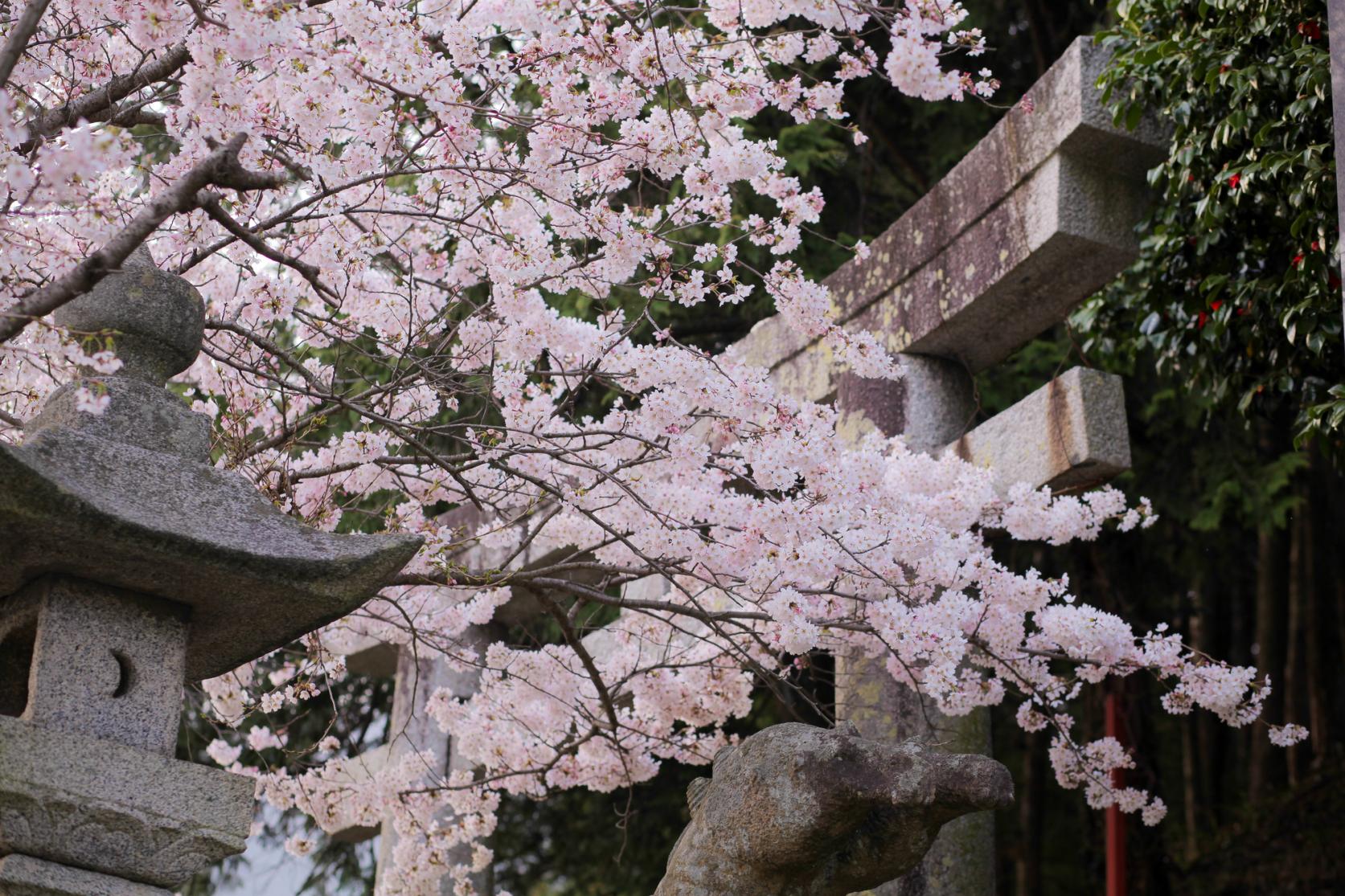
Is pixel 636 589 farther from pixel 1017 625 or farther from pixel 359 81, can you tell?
pixel 359 81

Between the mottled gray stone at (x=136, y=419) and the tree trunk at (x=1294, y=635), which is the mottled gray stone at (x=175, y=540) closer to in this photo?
the mottled gray stone at (x=136, y=419)

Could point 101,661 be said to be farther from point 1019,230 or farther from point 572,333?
point 1019,230

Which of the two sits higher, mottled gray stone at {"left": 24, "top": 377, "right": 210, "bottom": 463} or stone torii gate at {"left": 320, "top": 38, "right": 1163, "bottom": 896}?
stone torii gate at {"left": 320, "top": 38, "right": 1163, "bottom": 896}

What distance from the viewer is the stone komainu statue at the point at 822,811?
9.57 ft

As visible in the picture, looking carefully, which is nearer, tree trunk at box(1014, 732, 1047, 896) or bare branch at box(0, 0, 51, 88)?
bare branch at box(0, 0, 51, 88)

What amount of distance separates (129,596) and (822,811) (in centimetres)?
152

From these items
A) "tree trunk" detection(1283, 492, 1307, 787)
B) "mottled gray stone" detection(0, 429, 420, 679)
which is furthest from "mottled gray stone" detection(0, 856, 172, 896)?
"tree trunk" detection(1283, 492, 1307, 787)

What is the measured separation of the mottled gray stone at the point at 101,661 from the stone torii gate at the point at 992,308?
1845 millimetres

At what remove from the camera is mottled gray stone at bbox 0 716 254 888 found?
2633mm

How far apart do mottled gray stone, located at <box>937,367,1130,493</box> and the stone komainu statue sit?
194 cm

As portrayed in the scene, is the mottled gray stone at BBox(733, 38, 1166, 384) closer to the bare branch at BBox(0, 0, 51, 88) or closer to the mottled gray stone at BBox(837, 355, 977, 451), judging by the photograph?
the mottled gray stone at BBox(837, 355, 977, 451)

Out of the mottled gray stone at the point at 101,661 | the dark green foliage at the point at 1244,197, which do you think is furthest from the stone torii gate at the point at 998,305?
the mottled gray stone at the point at 101,661

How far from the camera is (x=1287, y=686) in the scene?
10133mm

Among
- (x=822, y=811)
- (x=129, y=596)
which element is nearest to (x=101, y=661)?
(x=129, y=596)
